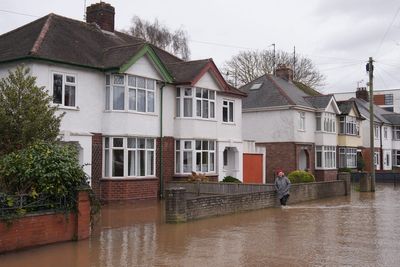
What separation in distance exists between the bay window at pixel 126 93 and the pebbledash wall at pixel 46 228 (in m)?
10.4

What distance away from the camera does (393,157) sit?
58.3m

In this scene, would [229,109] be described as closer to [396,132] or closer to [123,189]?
[123,189]

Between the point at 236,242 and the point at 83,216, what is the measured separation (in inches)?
147

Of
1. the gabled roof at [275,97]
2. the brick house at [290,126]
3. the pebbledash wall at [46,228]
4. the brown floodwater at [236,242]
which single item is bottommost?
the brown floodwater at [236,242]

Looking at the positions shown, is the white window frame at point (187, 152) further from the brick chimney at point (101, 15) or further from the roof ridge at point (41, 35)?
the roof ridge at point (41, 35)

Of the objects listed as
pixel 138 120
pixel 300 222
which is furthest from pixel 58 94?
pixel 300 222

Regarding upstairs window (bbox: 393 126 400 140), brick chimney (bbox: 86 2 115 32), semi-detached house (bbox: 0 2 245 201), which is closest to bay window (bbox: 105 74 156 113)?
semi-detached house (bbox: 0 2 245 201)

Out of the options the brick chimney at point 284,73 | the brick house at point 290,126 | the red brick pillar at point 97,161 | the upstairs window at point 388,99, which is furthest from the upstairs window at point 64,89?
the upstairs window at point 388,99

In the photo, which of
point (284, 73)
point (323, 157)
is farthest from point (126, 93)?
point (284, 73)

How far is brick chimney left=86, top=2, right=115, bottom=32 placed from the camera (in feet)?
91.4

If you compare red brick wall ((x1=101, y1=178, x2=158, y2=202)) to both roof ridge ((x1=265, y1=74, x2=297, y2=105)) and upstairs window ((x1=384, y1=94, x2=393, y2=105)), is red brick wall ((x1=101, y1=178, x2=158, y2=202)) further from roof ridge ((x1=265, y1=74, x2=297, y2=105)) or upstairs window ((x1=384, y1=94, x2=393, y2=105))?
upstairs window ((x1=384, y1=94, x2=393, y2=105))

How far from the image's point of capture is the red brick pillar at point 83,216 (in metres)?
12.3

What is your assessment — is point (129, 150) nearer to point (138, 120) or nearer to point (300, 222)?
point (138, 120)

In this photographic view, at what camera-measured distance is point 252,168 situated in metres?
32.6
